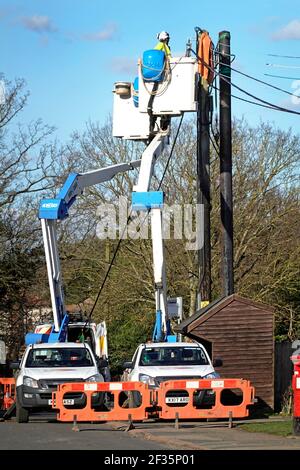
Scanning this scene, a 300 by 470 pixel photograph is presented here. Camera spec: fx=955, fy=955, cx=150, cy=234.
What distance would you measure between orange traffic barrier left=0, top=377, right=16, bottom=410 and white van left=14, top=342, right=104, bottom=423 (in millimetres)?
3509

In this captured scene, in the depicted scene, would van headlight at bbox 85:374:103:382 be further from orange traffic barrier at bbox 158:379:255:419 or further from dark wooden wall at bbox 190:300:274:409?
dark wooden wall at bbox 190:300:274:409

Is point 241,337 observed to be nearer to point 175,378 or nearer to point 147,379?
point 175,378

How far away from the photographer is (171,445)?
15242mm

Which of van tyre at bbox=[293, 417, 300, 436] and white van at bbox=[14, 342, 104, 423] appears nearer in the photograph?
van tyre at bbox=[293, 417, 300, 436]

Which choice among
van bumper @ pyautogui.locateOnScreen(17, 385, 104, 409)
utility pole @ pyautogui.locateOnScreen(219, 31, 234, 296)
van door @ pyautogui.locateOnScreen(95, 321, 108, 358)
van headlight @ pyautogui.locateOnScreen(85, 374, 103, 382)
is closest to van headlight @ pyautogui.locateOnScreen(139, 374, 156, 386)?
van headlight @ pyautogui.locateOnScreen(85, 374, 103, 382)

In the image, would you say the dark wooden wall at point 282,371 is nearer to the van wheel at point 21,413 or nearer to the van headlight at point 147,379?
the van headlight at point 147,379

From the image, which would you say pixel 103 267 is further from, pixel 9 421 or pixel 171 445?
pixel 171 445

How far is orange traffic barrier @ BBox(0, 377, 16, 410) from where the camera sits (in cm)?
2539

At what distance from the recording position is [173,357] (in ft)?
71.0

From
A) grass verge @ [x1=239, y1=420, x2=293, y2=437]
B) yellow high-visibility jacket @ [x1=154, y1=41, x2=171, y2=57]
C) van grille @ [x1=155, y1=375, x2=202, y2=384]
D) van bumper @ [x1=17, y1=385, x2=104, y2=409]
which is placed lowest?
grass verge @ [x1=239, y1=420, x2=293, y2=437]

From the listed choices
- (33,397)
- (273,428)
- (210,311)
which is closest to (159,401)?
(273,428)

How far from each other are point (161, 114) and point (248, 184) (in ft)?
45.0

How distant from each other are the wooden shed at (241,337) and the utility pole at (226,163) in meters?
0.96

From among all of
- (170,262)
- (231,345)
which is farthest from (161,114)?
(170,262)
